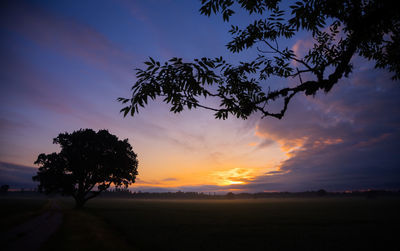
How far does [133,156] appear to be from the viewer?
4281 cm

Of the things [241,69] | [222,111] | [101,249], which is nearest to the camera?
[222,111]

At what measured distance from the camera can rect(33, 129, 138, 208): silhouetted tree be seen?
36.1 metres

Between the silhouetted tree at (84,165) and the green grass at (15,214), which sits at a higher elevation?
the silhouetted tree at (84,165)

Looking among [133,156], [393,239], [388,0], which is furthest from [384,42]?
[133,156]

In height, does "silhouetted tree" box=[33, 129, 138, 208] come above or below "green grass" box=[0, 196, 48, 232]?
above

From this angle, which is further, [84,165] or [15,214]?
[84,165]

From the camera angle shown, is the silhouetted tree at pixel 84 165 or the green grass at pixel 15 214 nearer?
the green grass at pixel 15 214

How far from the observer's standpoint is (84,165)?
1443 inches

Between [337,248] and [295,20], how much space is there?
17.6m

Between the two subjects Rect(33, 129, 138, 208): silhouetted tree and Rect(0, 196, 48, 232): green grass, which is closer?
Rect(0, 196, 48, 232): green grass

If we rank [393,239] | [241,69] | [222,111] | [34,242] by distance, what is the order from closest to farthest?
[222,111] < [241,69] < [34,242] < [393,239]

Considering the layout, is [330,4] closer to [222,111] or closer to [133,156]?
[222,111]

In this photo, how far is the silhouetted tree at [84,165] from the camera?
3606 centimetres

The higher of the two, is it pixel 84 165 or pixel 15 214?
pixel 84 165
